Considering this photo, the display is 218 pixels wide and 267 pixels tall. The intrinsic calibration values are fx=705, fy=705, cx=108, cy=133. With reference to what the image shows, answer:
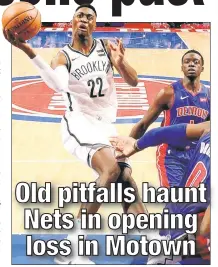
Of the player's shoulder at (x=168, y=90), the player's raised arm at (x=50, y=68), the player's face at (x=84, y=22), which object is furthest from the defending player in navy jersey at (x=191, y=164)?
the player's face at (x=84, y=22)

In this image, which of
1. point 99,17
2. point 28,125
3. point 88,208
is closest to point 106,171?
point 88,208

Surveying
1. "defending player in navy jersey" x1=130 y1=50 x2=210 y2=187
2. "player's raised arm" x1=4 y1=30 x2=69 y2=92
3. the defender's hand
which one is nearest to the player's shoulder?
"defending player in navy jersey" x1=130 y1=50 x2=210 y2=187

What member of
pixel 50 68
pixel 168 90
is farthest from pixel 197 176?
pixel 50 68

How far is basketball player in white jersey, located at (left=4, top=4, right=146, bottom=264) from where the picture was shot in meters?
2.30

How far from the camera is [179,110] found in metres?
2.30

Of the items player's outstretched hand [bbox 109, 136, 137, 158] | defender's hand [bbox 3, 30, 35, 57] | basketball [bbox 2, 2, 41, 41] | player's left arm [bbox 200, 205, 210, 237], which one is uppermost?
basketball [bbox 2, 2, 41, 41]

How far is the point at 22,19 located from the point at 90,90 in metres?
0.31

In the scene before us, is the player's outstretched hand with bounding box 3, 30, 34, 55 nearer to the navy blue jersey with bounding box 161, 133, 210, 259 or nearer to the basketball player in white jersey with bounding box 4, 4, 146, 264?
the basketball player in white jersey with bounding box 4, 4, 146, 264

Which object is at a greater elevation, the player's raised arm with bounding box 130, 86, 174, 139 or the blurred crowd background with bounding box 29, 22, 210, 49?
the blurred crowd background with bounding box 29, 22, 210, 49

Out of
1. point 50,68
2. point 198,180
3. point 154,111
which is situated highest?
point 50,68

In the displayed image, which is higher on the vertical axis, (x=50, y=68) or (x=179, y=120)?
(x=50, y=68)

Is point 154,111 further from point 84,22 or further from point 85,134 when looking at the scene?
point 84,22

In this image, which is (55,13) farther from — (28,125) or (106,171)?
(106,171)
